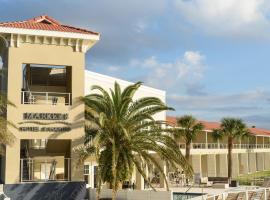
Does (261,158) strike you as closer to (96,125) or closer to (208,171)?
(208,171)

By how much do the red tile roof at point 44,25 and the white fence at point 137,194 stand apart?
9.44 metres

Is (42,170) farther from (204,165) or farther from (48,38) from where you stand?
(204,165)

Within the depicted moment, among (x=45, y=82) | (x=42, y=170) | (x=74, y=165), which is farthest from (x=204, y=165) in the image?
(x=74, y=165)

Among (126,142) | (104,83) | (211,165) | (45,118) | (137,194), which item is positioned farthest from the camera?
(211,165)

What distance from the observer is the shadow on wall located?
→ 79.4 ft

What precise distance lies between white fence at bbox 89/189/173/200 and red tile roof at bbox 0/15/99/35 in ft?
31.0

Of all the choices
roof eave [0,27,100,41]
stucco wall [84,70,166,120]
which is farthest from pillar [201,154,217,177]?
roof eave [0,27,100,41]

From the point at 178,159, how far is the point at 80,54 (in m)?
8.02

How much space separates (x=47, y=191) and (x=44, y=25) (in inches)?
360

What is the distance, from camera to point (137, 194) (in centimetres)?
2739

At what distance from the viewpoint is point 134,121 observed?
81.1 ft

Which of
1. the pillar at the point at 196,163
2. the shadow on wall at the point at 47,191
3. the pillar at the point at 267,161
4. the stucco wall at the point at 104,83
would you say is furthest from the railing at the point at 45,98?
the pillar at the point at 267,161

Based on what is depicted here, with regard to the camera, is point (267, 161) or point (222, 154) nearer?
point (222, 154)

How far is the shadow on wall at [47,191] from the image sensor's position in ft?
79.4
